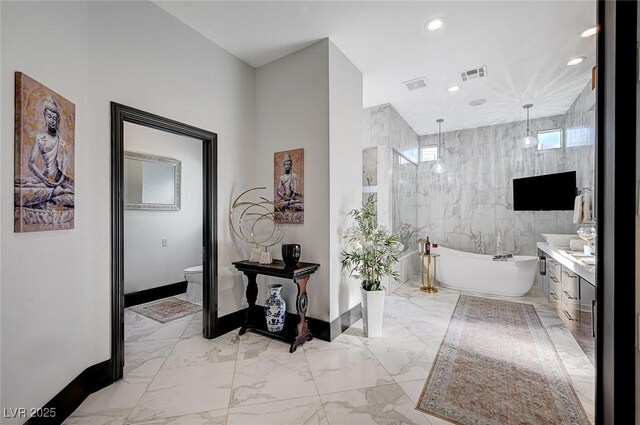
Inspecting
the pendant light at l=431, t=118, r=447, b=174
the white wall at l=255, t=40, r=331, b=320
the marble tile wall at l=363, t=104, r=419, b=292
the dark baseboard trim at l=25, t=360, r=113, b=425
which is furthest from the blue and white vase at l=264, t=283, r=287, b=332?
the pendant light at l=431, t=118, r=447, b=174

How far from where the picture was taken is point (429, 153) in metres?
6.41

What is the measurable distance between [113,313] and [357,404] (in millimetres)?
1872

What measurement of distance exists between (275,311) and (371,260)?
43.4 inches

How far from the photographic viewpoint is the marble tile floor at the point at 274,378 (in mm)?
1785

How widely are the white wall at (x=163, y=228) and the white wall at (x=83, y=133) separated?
1.66 metres

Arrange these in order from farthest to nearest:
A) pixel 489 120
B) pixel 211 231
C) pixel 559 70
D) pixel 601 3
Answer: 1. pixel 489 120
2. pixel 559 70
3. pixel 211 231
4. pixel 601 3

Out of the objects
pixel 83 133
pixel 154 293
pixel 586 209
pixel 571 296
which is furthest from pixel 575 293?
pixel 154 293

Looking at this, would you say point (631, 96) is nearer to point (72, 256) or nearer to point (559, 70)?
point (72, 256)

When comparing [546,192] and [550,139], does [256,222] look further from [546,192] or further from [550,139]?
[550,139]

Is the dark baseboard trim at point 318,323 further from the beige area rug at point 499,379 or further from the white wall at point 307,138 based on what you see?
the beige area rug at point 499,379

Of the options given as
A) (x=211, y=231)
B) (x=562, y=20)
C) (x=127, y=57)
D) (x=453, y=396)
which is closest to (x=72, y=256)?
(x=211, y=231)

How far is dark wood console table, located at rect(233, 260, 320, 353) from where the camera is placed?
268 cm

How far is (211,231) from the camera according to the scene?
2896 millimetres

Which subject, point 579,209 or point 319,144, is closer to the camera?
point 319,144
